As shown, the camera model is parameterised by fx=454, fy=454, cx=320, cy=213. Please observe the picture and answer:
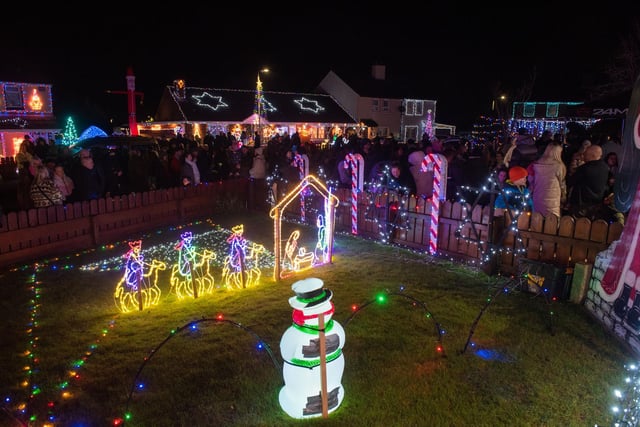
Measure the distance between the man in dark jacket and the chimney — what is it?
144 ft

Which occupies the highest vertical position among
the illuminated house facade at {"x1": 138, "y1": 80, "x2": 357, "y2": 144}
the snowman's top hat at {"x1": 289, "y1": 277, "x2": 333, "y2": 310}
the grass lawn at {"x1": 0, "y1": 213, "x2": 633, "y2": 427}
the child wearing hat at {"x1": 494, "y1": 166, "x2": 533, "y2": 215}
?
the illuminated house facade at {"x1": 138, "y1": 80, "x2": 357, "y2": 144}

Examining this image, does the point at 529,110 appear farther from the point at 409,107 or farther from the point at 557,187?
the point at 557,187

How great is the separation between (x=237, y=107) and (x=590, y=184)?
112 ft

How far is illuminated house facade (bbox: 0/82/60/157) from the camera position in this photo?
1050 inches

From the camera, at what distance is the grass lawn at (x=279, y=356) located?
430cm

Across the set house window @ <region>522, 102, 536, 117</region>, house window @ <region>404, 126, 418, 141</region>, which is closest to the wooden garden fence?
house window @ <region>404, 126, 418, 141</region>

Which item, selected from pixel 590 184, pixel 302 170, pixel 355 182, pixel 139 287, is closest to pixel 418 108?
pixel 302 170

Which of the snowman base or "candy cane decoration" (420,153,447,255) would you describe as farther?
"candy cane decoration" (420,153,447,255)

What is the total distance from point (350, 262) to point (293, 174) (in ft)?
15.5

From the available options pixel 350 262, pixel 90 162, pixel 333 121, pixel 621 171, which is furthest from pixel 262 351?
pixel 333 121

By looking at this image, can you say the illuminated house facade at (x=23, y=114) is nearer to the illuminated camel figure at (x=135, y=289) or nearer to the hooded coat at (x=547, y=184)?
the illuminated camel figure at (x=135, y=289)

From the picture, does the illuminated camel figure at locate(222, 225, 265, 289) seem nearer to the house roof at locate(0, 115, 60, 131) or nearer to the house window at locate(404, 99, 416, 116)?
the house roof at locate(0, 115, 60, 131)

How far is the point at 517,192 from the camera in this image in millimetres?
8594

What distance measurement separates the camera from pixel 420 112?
1998 inches
